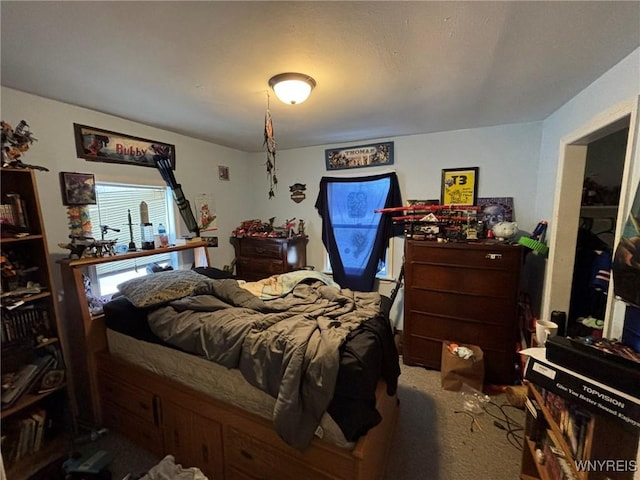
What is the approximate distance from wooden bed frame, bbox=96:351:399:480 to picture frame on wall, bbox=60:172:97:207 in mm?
1158

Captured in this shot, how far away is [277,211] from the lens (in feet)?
12.4

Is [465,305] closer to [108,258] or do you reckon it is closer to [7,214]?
[108,258]

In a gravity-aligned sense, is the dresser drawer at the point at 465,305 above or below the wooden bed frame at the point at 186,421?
above

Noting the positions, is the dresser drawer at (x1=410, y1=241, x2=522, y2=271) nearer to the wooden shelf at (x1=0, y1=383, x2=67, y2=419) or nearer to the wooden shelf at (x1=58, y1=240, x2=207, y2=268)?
the wooden shelf at (x1=58, y1=240, x2=207, y2=268)

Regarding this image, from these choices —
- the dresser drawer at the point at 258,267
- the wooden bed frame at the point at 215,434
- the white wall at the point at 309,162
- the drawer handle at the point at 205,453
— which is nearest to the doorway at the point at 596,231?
the white wall at the point at 309,162

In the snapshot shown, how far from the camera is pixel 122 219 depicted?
2398 millimetres

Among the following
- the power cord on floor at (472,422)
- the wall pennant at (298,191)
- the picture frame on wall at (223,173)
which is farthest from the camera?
the wall pennant at (298,191)

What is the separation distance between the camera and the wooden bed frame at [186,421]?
1236mm

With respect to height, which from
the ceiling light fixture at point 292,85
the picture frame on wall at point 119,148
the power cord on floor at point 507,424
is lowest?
the power cord on floor at point 507,424

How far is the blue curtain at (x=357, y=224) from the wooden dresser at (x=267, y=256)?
41 centimetres

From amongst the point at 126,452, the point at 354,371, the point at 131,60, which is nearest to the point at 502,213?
the point at 354,371

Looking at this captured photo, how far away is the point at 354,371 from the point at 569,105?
96.9 inches

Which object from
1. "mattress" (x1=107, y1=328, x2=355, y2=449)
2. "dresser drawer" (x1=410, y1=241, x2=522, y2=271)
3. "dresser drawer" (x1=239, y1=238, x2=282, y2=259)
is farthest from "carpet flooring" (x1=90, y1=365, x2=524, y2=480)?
"dresser drawer" (x1=239, y1=238, x2=282, y2=259)

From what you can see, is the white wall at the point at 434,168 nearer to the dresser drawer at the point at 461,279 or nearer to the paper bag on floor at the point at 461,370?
the dresser drawer at the point at 461,279
